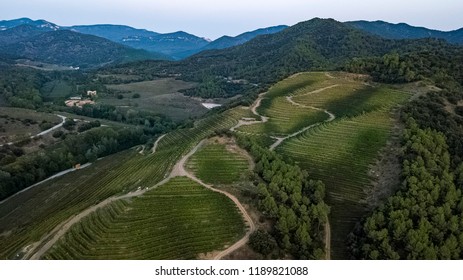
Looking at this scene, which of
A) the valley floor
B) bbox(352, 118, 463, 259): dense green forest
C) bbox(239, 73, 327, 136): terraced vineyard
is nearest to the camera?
the valley floor

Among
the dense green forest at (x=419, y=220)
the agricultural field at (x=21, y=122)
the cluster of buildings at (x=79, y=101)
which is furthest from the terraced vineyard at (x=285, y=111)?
the cluster of buildings at (x=79, y=101)

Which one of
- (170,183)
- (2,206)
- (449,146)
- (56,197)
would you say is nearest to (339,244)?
(170,183)

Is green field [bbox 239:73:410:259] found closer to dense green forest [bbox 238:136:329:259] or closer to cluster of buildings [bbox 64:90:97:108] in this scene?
dense green forest [bbox 238:136:329:259]

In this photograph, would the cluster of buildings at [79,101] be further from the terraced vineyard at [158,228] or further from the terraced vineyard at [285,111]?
the terraced vineyard at [158,228]

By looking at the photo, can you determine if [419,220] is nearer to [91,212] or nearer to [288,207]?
[288,207]

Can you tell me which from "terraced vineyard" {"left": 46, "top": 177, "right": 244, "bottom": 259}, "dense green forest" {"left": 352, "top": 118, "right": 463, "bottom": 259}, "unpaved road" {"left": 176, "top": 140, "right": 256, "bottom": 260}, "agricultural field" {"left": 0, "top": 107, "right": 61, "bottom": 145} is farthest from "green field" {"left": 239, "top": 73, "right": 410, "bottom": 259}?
"agricultural field" {"left": 0, "top": 107, "right": 61, "bottom": 145}

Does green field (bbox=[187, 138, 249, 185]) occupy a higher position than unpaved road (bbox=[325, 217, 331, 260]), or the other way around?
green field (bbox=[187, 138, 249, 185])

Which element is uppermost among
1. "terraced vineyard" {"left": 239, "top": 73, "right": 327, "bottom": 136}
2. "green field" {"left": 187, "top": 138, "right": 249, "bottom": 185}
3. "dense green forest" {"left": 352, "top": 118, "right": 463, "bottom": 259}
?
"terraced vineyard" {"left": 239, "top": 73, "right": 327, "bottom": 136}
